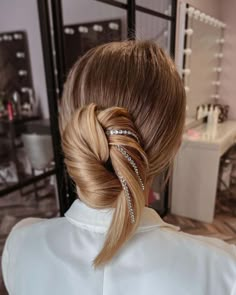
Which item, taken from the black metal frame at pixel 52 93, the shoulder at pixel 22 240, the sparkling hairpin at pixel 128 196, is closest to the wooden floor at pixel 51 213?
the black metal frame at pixel 52 93

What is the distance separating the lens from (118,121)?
1.50ft

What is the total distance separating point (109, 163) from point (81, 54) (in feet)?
4.09

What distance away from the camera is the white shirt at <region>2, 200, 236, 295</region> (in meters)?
0.45

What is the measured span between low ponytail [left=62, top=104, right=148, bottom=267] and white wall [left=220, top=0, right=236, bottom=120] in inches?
121

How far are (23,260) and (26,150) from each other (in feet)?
4.22

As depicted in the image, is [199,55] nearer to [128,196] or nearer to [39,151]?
[39,151]

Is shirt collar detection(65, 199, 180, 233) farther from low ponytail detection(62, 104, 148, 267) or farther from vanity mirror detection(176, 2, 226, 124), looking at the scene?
vanity mirror detection(176, 2, 226, 124)

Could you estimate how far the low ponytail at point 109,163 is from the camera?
46 cm

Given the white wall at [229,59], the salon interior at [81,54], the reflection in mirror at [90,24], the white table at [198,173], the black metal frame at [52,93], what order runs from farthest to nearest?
1. the white wall at [229,59]
2. the white table at [198,173]
3. the reflection in mirror at [90,24]
4. the salon interior at [81,54]
5. the black metal frame at [52,93]

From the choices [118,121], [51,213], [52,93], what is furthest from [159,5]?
[118,121]

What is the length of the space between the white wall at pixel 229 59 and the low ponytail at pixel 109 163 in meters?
3.06

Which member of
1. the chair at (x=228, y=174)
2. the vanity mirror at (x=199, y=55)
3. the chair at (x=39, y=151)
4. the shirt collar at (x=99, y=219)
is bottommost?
the chair at (x=228, y=174)

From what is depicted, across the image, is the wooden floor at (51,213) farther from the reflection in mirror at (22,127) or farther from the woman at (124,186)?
the woman at (124,186)

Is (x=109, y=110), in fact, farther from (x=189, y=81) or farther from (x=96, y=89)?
(x=189, y=81)
